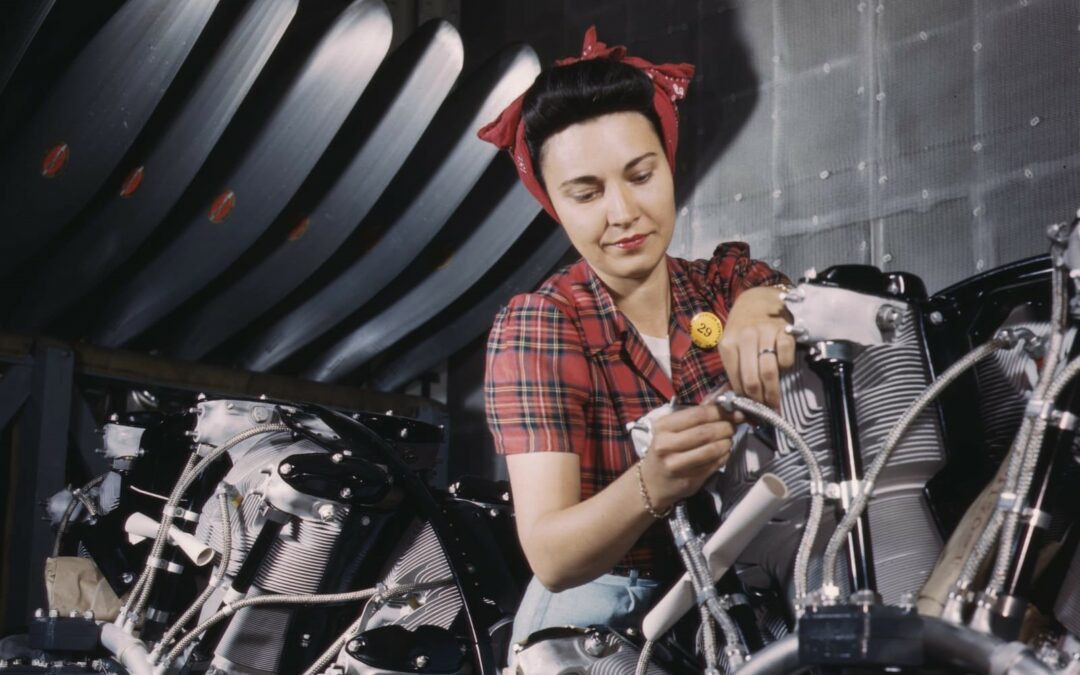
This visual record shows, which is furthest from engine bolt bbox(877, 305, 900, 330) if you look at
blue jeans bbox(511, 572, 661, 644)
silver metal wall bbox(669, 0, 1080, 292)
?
silver metal wall bbox(669, 0, 1080, 292)

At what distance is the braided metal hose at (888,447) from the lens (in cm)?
106

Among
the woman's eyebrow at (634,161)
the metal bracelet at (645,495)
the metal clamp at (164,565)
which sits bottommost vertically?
the metal clamp at (164,565)

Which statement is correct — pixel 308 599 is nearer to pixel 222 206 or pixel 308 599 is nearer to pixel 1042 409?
pixel 1042 409

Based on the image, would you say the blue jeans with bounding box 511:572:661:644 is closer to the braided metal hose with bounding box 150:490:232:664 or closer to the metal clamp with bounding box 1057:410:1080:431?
the metal clamp with bounding box 1057:410:1080:431

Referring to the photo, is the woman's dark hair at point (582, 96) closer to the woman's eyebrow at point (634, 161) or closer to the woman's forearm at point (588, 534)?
the woman's eyebrow at point (634, 161)

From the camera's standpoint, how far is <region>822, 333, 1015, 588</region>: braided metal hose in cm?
106

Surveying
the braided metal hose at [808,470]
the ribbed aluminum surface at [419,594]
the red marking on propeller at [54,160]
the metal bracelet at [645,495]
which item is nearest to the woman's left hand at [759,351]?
the braided metal hose at [808,470]

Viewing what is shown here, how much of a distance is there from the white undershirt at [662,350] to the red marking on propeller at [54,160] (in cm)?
239

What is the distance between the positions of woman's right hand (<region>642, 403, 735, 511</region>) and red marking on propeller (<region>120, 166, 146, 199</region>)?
2.78 metres

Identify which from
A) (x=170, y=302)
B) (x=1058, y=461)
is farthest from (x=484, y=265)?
(x=1058, y=461)

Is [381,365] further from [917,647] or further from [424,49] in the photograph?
[917,647]

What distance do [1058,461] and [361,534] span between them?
1.40 meters

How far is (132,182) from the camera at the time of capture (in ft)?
11.7

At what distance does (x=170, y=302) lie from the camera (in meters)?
3.86
